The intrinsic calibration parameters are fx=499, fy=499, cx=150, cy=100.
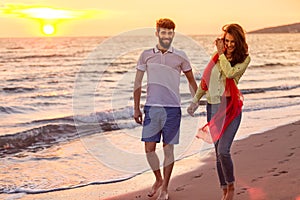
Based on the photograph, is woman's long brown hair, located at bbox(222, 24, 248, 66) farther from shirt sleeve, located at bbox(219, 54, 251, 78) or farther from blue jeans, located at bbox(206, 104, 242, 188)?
blue jeans, located at bbox(206, 104, 242, 188)

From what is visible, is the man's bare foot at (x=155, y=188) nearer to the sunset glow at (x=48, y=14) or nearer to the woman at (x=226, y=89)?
the woman at (x=226, y=89)

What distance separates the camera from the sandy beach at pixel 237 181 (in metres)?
5.40

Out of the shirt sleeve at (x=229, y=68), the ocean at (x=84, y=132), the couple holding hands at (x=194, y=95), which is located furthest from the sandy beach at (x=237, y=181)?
the shirt sleeve at (x=229, y=68)

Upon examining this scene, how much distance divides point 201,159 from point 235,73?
369 centimetres

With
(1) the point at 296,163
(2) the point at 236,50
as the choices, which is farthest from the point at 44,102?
(2) the point at 236,50

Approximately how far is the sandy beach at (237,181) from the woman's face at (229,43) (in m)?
1.64

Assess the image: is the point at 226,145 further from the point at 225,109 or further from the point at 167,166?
the point at 167,166

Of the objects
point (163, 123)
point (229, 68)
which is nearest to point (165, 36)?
point (163, 123)

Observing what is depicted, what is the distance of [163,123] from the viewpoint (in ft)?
17.4

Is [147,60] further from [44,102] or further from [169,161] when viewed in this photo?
[44,102]

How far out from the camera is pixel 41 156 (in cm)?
880

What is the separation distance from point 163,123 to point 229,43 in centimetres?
129

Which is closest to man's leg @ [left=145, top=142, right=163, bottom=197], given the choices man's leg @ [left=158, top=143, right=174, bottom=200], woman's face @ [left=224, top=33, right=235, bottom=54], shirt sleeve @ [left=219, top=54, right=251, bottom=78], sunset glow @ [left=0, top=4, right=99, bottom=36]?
man's leg @ [left=158, top=143, right=174, bottom=200]

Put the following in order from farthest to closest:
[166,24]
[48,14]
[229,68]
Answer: [48,14]
[166,24]
[229,68]
